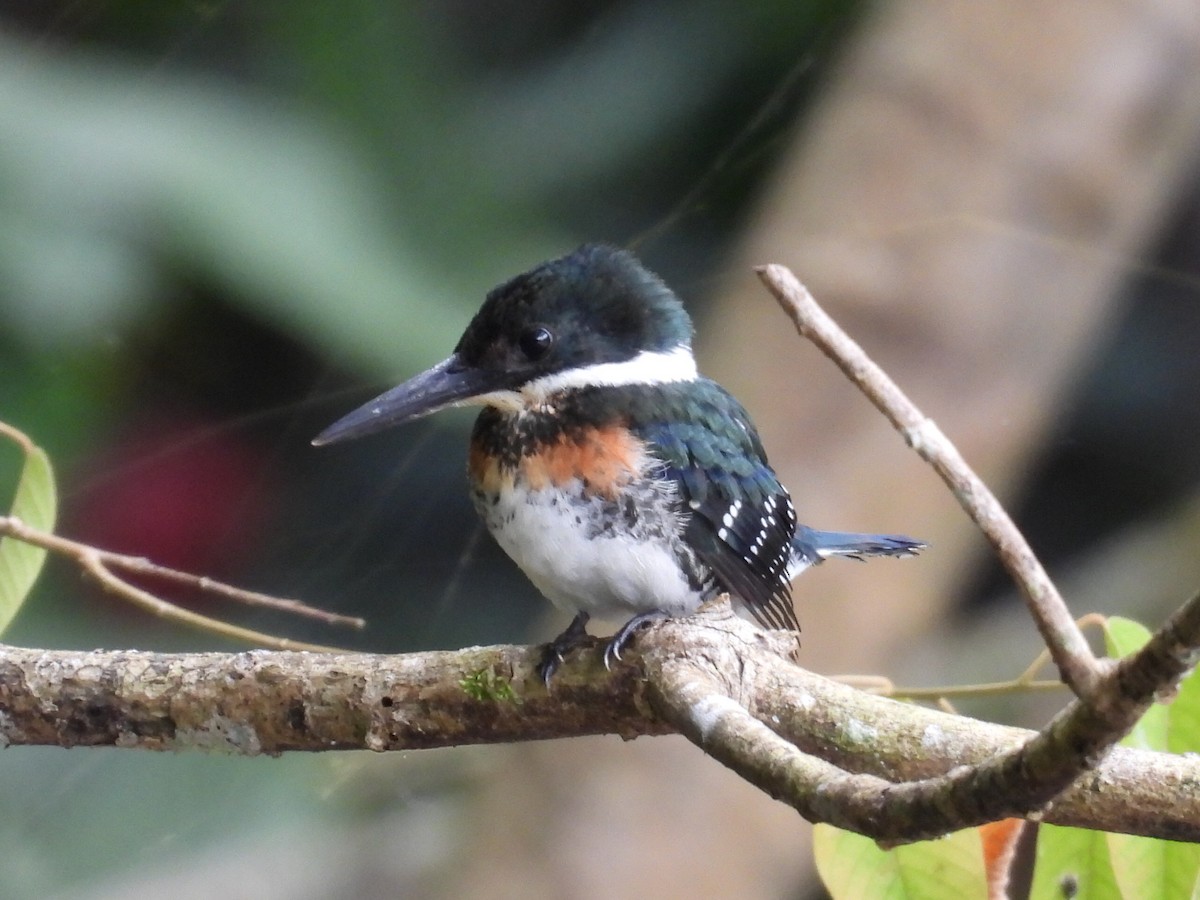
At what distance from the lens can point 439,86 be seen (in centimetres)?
168

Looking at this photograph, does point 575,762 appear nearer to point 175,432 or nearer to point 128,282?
point 175,432

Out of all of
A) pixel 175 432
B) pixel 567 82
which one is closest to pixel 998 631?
pixel 567 82

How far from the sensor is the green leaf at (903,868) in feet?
2.54

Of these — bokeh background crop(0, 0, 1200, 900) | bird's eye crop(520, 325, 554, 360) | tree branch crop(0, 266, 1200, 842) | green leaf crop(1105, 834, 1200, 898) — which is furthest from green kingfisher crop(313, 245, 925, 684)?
bokeh background crop(0, 0, 1200, 900)

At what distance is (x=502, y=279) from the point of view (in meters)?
1.59

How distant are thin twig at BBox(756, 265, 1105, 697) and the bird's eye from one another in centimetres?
34

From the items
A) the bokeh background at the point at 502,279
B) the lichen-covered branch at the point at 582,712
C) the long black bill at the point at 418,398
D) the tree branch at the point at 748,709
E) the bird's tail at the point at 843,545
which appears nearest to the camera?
the tree branch at the point at 748,709

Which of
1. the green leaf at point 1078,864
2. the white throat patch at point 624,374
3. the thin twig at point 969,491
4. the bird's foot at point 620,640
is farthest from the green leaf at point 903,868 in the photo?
the white throat patch at point 624,374

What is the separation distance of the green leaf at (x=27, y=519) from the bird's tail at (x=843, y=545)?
684mm

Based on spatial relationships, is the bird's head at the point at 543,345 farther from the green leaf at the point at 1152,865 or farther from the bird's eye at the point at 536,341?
the green leaf at the point at 1152,865

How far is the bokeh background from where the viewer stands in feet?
4.75

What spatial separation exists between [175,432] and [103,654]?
625mm

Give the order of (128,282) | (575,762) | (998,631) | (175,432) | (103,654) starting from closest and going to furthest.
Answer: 1. (103,654)
2. (128,282)
3. (175,432)
4. (575,762)
5. (998,631)

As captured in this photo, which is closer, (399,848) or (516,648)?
(516,648)
